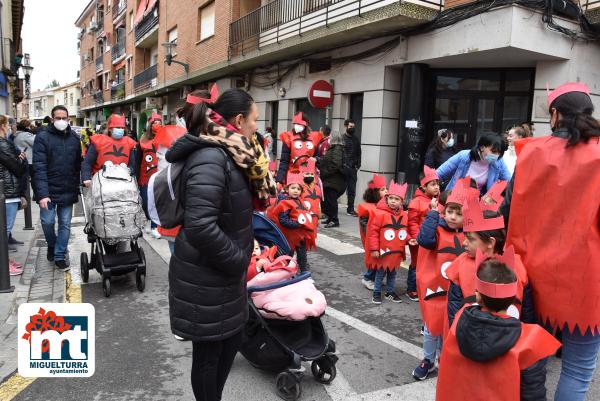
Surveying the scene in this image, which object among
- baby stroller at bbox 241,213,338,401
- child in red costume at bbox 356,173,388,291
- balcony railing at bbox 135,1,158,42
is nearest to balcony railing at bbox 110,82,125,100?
balcony railing at bbox 135,1,158,42

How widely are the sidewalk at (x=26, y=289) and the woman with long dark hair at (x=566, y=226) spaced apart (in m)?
3.41

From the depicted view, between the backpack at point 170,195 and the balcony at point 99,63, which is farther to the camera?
the balcony at point 99,63

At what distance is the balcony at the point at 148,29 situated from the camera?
24.2 meters

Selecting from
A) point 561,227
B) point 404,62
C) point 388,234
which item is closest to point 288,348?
point 561,227

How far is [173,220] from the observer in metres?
2.29

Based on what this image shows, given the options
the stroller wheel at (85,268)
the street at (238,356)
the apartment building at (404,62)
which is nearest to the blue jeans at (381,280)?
the street at (238,356)

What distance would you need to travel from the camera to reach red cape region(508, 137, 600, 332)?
2225mm

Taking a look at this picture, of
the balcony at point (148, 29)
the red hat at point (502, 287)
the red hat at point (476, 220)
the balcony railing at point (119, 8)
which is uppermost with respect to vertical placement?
the balcony railing at point (119, 8)

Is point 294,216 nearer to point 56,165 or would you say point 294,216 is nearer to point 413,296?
point 413,296

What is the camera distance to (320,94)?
38.4 feet

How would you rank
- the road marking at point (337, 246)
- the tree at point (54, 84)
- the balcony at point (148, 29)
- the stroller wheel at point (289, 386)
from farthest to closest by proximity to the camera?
the tree at point (54, 84), the balcony at point (148, 29), the road marking at point (337, 246), the stroller wheel at point (289, 386)

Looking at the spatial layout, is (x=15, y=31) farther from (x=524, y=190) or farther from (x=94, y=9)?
(x=524, y=190)

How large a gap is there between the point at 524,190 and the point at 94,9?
4962cm

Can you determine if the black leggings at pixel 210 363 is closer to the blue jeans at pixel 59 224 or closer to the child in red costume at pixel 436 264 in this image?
the child in red costume at pixel 436 264
